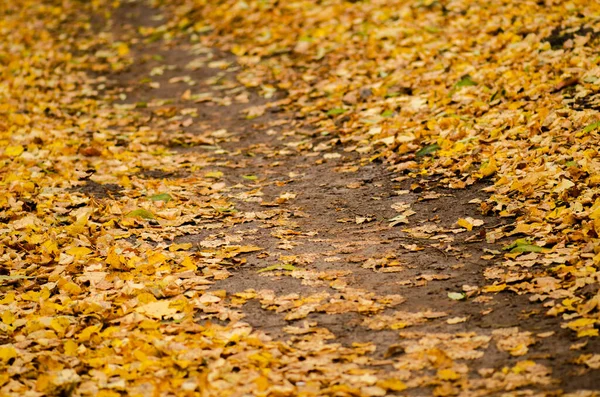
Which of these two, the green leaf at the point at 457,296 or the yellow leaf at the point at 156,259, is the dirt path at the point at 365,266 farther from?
the yellow leaf at the point at 156,259

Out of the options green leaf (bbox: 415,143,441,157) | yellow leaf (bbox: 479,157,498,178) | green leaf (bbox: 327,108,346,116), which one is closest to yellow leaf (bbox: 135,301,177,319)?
yellow leaf (bbox: 479,157,498,178)

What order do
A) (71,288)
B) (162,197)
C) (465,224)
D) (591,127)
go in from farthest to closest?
(162,197)
(591,127)
(465,224)
(71,288)

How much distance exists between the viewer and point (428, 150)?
5.63 metres

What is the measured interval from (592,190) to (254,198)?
9.02 feet

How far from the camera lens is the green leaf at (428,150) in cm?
561

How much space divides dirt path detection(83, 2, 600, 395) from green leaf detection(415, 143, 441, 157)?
1.21 feet

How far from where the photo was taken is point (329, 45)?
332 inches

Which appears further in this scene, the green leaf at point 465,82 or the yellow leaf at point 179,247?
the green leaf at point 465,82

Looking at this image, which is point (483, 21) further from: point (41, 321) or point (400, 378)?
point (41, 321)

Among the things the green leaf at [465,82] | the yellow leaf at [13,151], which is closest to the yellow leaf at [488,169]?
the green leaf at [465,82]

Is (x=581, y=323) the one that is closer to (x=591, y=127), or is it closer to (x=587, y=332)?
(x=587, y=332)

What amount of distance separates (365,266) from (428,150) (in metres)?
1.90

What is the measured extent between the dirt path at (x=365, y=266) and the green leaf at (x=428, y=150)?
368 mm

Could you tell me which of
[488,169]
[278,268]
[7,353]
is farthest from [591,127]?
[7,353]
